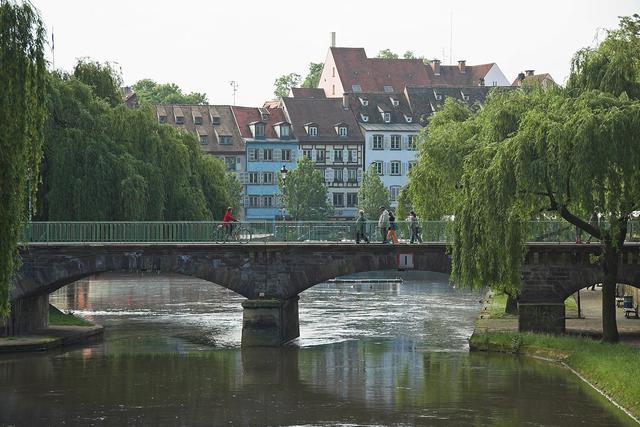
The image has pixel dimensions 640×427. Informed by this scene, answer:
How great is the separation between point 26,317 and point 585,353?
2305 centimetres

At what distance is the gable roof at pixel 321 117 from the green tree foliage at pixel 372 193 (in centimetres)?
730

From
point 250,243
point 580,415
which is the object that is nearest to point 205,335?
point 250,243

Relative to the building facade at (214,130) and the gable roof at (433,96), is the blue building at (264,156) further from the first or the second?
the gable roof at (433,96)

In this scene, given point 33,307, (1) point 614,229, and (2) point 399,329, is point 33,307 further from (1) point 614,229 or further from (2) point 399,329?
(1) point 614,229

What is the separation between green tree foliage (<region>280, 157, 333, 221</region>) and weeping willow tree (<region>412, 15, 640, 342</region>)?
76.5m

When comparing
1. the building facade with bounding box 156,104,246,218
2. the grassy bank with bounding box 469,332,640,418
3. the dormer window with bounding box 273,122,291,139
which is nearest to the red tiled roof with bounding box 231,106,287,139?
the dormer window with bounding box 273,122,291,139

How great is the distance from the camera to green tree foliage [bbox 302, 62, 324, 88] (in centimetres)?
18105

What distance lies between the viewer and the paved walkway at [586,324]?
53156 millimetres

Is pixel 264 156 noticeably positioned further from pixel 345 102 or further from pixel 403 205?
pixel 403 205

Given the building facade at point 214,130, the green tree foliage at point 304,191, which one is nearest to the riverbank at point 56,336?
the green tree foliage at point 304,191

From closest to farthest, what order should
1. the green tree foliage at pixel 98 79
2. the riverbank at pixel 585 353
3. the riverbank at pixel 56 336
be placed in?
the riverbank at pixel 585 353 < the riverbank at pixel 56 336 < the green tree foliage at pixel 98 79

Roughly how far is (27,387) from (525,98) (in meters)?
20.9

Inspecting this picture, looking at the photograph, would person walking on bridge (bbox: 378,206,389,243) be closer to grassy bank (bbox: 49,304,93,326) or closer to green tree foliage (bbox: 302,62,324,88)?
grassy bank (bbox: 49,304,93,326)

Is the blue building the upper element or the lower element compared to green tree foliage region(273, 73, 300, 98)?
lower
